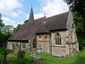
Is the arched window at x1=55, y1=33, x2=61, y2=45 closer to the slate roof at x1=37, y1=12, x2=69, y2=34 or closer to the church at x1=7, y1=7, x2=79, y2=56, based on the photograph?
the church at x1=7, y1=7, x2=79, y2=56

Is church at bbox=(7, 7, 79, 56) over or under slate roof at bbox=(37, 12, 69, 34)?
under

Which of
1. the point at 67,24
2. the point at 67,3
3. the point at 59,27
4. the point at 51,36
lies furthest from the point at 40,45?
the point at 67,3

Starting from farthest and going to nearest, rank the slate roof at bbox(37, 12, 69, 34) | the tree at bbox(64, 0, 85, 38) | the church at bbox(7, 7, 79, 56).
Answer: the slate roof at bbox(37, 12, 69, 34)
the church at bbox(7, 7, 79, 56)
the tree at bbox(64, 0, 85, 38)

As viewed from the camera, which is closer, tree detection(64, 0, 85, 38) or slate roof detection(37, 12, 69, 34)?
tree detection(64, 0, 85, 38)

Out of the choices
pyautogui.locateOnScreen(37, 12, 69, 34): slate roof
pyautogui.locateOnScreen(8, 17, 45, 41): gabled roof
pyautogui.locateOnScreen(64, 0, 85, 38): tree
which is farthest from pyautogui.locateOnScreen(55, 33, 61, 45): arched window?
pyautogui.locateOnScreen(64, 0, 85, 38): tree

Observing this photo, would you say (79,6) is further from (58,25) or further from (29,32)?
(29,32)

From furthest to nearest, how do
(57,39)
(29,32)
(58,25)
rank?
(29,32)
(58,25)
(57,39)

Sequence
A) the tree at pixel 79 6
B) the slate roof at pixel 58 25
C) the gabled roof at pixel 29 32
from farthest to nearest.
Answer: the gabled roof at pixel 29 32
the slate roof at pixel 58 25
the tree at pixel 79 6

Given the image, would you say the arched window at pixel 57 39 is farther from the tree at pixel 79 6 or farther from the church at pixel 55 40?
the tree at pixel 79 6

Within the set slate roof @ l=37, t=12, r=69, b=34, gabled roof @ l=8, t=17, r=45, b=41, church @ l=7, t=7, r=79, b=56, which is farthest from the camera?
gabled roof @ l=8, t=17, r=45, b=41

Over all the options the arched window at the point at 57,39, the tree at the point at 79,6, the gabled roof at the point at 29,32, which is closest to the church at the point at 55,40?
the arched window at the point at 57,39

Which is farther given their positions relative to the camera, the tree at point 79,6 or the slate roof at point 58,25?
the slate roof at point 58,25

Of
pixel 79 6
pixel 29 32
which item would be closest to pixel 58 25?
pixel 29 32

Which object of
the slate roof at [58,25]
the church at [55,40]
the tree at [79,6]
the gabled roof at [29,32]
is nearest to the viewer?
the tree at [79,6]
